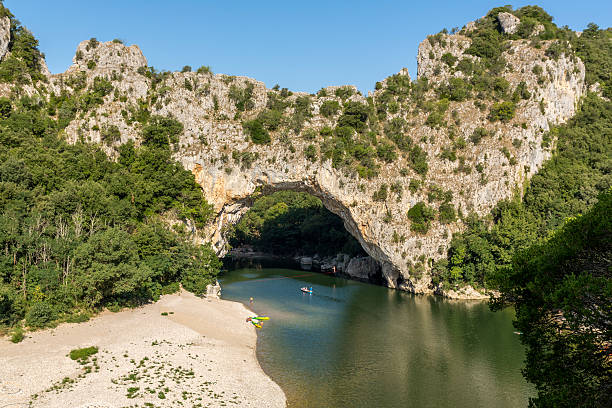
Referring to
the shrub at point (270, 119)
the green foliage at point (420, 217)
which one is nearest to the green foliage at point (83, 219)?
the shrub at point (270, 119)

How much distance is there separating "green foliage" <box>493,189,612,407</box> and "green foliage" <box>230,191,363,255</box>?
52.2m

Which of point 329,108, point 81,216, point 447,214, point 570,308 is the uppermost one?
point 329,108

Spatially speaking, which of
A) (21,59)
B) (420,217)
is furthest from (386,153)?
(21,59)

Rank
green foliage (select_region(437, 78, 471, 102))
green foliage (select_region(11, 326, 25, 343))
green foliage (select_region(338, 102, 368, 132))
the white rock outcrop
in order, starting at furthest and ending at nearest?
1. the white rock outcrop
2. green foliage (select_region(437, 78, 471, 102))
3. green foliage (select_region(338, 102, 368, 132))
4. green foliage (select_region(11, 326, 25, 343))

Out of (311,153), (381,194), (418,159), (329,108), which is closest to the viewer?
(311,153)

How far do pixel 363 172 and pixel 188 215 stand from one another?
2385 centimetres

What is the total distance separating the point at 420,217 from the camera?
48781mm

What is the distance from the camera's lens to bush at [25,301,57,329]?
24922 mm

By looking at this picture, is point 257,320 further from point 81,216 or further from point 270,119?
point 270,119

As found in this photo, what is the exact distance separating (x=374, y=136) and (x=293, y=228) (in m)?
34.2

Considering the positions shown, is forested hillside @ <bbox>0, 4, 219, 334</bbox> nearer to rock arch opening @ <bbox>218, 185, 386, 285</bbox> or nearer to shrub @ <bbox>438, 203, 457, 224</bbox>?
rock arch opening @ <bbox>218, 185, 386, 285</bbox>

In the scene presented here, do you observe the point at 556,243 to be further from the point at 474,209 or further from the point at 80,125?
the point at 80,125

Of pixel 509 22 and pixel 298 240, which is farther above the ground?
pixel 509 22

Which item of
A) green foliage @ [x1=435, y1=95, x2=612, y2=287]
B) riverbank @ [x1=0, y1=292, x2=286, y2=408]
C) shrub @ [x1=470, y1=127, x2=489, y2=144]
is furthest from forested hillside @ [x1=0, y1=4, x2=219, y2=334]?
shrub @ [x1=470, y1=127, x2=489, y2=144]
